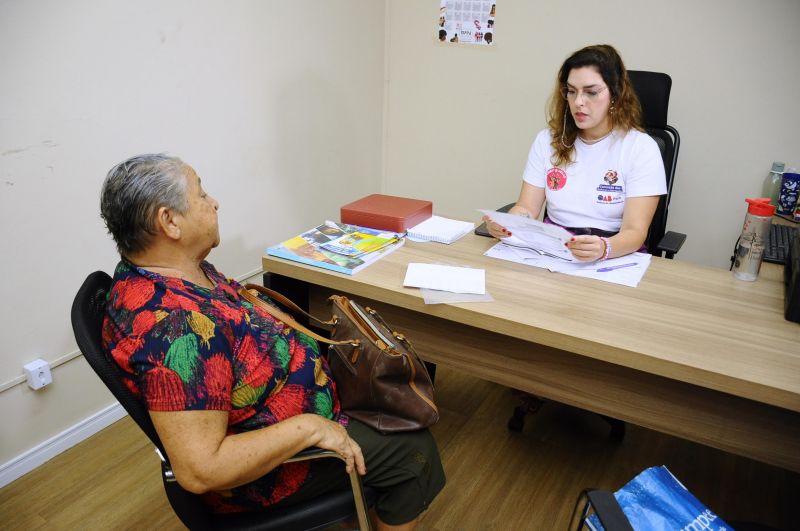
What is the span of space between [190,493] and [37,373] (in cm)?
110

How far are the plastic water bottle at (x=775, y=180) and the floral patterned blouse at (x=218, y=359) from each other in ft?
7.13

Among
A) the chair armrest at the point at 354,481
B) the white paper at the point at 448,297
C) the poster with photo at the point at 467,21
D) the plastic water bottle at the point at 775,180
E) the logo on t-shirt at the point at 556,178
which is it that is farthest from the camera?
the poster with photo at the point at 467,21

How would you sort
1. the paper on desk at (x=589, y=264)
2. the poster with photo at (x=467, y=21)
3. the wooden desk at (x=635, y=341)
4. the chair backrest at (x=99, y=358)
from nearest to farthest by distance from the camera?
the chair backrest at (x=99, y=358), the wooden desk at (x=635, y=341), the paper on desk at (x=589, y=264), the poster with photo at (x=467, y=21)

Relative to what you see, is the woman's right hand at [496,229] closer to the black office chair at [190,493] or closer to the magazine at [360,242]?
the magazine at [360,242]

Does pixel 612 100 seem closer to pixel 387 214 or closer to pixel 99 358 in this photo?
pixel 387 214

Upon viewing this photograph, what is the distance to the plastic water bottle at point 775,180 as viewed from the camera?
245 cm

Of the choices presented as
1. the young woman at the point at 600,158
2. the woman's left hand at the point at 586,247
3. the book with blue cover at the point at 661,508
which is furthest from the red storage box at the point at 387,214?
the book with blue cover at the point at 661,508

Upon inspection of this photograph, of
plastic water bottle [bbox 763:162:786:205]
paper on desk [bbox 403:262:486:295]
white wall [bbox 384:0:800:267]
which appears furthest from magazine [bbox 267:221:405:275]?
plastic water bottle [bbox 763:162:786:205]

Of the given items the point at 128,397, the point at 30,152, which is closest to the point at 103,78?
the point at 30,152

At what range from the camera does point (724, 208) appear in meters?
2.68

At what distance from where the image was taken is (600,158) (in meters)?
1.93

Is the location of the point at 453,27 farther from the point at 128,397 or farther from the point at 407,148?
the point at 128,397

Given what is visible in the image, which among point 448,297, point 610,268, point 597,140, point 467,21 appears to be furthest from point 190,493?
point 467,21

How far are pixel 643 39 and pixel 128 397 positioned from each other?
2612mm
